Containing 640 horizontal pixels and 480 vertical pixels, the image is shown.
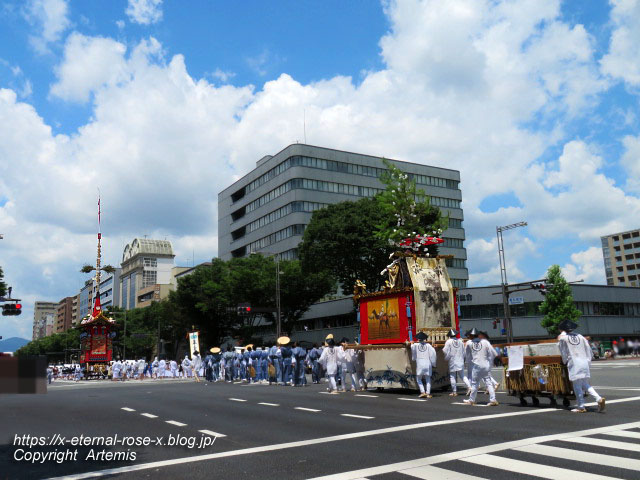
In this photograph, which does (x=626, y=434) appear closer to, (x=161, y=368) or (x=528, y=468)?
(x=528, y=468)

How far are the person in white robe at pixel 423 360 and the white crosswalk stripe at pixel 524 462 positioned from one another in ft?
23.6

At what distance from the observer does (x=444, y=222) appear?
35344 millimetres

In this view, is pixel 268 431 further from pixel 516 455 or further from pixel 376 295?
pixel 376 295

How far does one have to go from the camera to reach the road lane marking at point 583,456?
6473 millimetres

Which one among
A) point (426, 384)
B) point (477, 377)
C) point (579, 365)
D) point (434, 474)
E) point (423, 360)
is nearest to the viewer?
point (434, 474)

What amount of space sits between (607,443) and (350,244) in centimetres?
3736

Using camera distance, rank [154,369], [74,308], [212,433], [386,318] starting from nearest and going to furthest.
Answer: [212,433] → [386,318] → [154,369] → [74,308]

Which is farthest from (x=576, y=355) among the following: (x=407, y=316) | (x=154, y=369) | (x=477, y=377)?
(x=154, y=369)

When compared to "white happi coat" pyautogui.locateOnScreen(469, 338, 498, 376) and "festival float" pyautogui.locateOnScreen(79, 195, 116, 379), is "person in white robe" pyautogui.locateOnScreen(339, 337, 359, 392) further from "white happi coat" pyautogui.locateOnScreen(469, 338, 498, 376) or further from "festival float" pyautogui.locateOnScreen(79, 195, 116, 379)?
"festival float" pyautogui.locateOnScreen(79, 195, 116, 379)

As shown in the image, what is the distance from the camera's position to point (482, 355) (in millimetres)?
13383

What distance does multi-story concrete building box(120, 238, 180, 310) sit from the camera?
138500 millimetres

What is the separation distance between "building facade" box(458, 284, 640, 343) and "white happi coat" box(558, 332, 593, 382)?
151 feet

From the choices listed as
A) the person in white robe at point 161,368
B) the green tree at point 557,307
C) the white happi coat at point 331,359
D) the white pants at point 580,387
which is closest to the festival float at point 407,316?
the white happi coat at point 331,359

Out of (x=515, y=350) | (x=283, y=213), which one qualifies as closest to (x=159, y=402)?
(x=515, y=350)
